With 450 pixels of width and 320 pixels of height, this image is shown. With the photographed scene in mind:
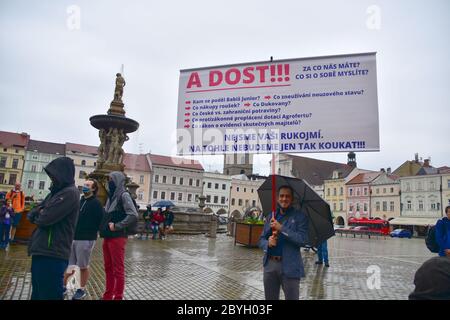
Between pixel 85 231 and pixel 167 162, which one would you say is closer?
pixel 85 231

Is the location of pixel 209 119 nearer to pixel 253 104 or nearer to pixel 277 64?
pixel 253 104

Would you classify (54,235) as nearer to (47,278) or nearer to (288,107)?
(47,278)

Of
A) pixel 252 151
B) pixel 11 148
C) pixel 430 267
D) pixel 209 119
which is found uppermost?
pixel 11 148

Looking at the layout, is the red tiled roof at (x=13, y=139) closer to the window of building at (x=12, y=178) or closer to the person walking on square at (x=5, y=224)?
the window of building at (x=12, y=178)

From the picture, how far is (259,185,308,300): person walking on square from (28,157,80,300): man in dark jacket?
2065 millimetres

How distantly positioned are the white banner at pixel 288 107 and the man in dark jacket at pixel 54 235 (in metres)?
1.30

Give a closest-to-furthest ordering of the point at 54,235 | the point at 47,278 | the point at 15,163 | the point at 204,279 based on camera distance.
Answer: the point at 47,278 < the point at 54,235 < the point at 204,279 < the point at 15,163

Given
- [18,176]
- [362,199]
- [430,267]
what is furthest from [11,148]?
[430,267]

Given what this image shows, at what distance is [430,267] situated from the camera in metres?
2.23

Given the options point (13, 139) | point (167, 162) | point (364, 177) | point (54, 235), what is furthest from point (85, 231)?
point (13, 139)

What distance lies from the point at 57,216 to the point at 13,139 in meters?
74.1

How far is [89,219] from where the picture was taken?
557cm
